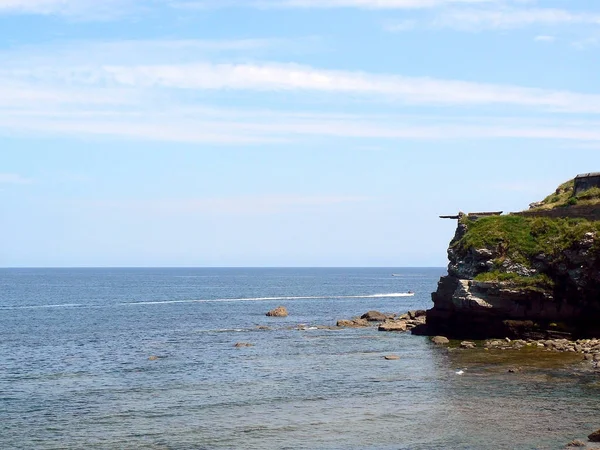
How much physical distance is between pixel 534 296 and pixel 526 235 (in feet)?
27.8

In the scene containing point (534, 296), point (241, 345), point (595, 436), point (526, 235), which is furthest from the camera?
point (526, 235)

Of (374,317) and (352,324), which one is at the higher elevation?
(374,317)

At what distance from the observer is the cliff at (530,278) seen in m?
70.7

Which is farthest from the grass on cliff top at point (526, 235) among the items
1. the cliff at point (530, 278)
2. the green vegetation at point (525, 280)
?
the green vegetation at point (525, 280)

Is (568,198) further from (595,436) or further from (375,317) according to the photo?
(595,436)

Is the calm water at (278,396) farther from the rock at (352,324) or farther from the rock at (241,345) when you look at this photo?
the rock at (352,324)

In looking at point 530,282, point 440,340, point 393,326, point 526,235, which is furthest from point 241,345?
point 526,235

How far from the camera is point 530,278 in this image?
72375 millimetres

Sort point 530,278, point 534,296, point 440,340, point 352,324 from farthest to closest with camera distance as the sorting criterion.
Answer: point 352,324, point 440,340, point 530,278, point 534,296

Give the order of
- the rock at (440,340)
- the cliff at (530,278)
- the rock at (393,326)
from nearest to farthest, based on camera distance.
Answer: the cliff at (530,278) < the rock at (440,340) < the rock at (393,326)

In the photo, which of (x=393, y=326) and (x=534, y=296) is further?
(x=393, y=326)

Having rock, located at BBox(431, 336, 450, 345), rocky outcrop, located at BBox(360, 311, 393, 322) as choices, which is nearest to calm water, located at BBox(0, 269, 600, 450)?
rock, located at BBox(431, 336, 450, 345)

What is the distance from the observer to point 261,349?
2899 inches

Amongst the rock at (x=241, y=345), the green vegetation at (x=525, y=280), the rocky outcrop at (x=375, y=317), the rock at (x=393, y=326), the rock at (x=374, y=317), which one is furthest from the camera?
the rock at (x=374, y=317)
